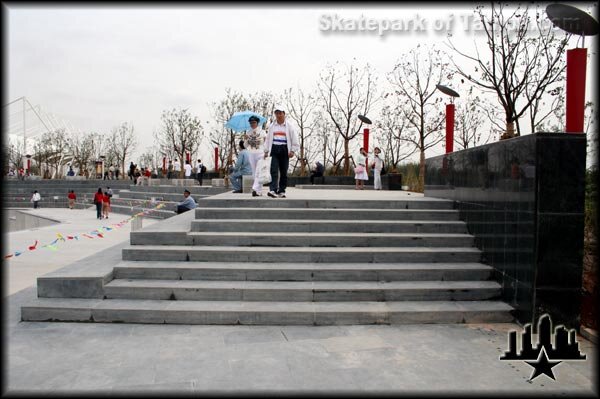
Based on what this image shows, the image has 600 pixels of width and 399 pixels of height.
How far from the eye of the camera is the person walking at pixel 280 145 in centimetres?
845

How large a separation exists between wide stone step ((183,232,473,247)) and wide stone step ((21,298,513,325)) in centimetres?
147

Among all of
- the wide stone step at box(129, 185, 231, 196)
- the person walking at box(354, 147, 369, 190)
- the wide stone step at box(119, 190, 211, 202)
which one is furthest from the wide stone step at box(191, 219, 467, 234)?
the wide stone step at box(119, 190, 211, 202)

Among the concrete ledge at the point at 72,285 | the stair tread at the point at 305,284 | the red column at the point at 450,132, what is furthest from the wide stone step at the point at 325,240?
the red column at the point at 450,132

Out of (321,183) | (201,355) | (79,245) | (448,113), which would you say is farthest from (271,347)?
(321,183)

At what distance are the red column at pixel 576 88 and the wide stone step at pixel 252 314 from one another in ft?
7.47

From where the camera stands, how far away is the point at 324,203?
25.6ft

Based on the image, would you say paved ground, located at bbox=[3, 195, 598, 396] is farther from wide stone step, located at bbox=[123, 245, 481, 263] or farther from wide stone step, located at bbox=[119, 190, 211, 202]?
wide stone step, located at bbox=[119, 190, 211, 202]

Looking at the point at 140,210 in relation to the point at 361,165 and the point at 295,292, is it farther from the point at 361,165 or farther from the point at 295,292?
the point at 295,292

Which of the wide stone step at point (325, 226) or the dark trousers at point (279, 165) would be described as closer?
the wide stone step at point (325, 226)

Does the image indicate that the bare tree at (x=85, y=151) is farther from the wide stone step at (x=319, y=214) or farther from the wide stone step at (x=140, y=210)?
the wide stone step at (x=319, y=214)

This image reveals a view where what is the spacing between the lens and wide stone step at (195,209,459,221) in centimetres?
748

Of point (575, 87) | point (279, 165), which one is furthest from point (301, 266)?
point (575, 87)

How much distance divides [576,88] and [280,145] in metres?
4.87

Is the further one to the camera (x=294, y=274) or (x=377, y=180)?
(x=377, y=180)
